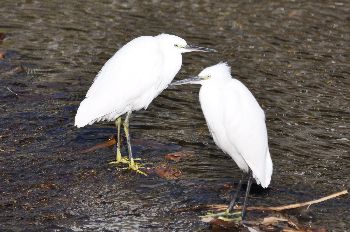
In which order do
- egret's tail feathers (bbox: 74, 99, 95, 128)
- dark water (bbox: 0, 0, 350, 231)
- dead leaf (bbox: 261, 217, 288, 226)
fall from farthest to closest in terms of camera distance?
egret's tail feathers (bbox: 74, 99, 95, 128) → dark water (bbox: 0, 0, 350, 231) → dead leaf (bbox: 261, 217, 288, 226)

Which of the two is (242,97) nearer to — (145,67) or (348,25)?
(145,67)

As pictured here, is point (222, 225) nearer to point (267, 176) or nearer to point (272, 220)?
point (272, 220)

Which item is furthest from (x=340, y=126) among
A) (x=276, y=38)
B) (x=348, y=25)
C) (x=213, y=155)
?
(x=348, y=25)

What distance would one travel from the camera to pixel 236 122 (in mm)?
6754

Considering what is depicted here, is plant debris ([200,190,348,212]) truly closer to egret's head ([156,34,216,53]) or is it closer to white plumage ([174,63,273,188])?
white plumage ([174,63,273,188])

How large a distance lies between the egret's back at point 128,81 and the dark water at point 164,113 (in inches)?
25.4

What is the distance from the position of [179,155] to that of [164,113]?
1502 mm

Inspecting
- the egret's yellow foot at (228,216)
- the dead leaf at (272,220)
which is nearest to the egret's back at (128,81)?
the egret's yellow foot at (228,216)

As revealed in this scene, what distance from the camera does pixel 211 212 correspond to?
6.99 m

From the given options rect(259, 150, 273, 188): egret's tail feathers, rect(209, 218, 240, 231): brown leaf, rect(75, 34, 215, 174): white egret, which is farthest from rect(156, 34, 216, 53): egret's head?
rect(209, 218, 240, 231): brown leaf

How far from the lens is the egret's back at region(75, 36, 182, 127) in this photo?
25.4 feet

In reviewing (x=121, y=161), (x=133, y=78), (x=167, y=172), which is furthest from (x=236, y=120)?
(x=121, y=161)

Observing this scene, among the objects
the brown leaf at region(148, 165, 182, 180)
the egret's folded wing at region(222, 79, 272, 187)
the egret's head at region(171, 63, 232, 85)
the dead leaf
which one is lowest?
the brown leaf at region(148, 165, 182, 180)

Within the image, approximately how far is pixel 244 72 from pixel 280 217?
484 cm
